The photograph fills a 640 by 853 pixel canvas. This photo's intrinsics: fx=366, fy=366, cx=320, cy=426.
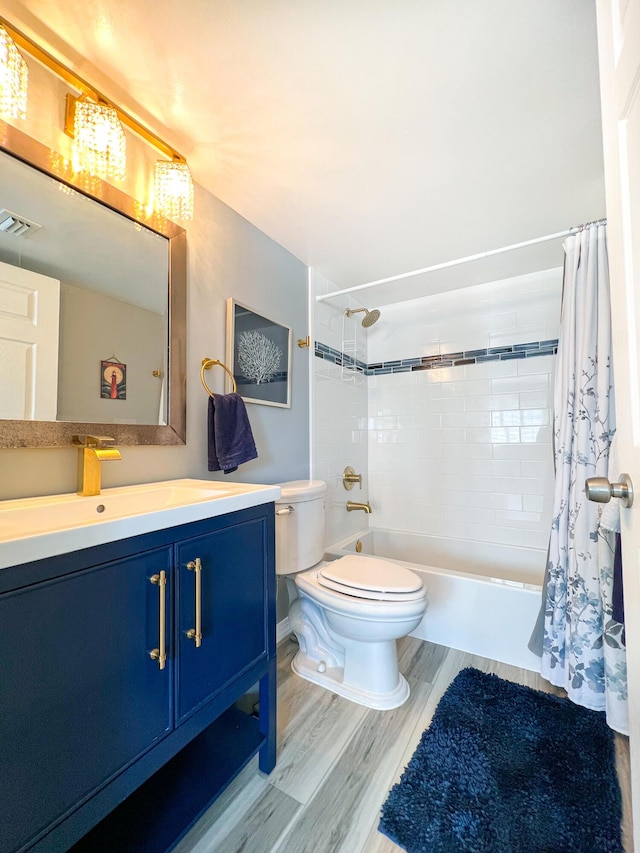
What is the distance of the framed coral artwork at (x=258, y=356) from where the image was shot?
5.41 feet

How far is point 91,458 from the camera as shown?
104 cm

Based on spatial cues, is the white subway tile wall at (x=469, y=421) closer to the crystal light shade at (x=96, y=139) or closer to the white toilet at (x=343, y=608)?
the white toilet at (x=343, y=608)

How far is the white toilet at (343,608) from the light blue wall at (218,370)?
11.8 inches

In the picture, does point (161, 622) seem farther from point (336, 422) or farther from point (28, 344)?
point (336, 422)

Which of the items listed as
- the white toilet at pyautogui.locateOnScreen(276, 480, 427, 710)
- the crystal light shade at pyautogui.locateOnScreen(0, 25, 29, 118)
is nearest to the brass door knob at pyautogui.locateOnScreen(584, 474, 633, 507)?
the white toilet at pyautogui.locateOnScreen(276, 480, 427, 710)

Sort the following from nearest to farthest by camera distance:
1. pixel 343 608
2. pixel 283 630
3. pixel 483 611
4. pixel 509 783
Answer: pixel 509 783 → pixel 343 608 → pixel 483 611 → pixel 283 630

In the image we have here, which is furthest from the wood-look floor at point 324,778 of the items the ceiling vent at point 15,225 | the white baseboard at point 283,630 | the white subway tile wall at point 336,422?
the ceiling vent at point 15,225

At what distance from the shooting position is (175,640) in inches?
33.2

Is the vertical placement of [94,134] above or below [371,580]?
above

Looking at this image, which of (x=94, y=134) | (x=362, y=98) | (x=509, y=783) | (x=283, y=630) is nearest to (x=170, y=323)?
(x=94, y=134)

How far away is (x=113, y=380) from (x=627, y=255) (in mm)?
1332

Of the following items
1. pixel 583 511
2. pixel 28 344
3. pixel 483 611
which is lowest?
pixel 483 611

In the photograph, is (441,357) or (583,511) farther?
(441,357)

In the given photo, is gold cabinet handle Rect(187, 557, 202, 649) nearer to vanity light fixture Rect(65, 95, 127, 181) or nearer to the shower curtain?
vanity light fixture Rect(65, 95, 127, 181)
